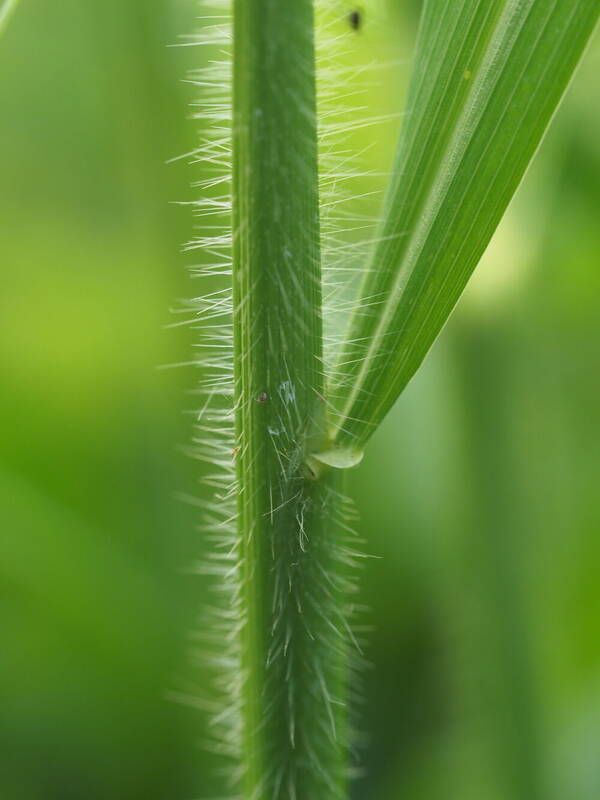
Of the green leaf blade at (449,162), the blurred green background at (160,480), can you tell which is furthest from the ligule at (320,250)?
the blurred green background at (160,480)

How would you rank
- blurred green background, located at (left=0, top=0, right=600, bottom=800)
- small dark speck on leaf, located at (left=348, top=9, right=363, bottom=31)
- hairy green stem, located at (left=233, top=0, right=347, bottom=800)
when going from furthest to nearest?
1. blurred green background, located at (left=0, top=0, right=600, bottom=800)
2. small dark speck on leaf, located at (left=348, top=9, right=363, bottom=31)
3. hairy green stem, located at (left=233, top=0, right=347, bottom=800)

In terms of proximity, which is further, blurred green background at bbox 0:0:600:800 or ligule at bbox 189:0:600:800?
blurred green background at bbox 0:0:600:800

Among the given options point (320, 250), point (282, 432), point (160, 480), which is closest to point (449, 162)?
point (320, 250)

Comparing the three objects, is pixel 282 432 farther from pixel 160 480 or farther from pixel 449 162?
pixel 160 480

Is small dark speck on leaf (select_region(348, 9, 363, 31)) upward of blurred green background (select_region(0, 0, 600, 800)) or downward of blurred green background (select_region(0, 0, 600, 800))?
upward

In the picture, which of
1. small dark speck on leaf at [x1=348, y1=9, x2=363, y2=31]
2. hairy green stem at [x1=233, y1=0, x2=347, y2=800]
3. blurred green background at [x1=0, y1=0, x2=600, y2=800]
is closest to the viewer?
hairy green stem at [x1=233, y1=0, x2=347, y2=800]

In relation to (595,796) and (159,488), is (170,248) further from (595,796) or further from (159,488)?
(595,796)

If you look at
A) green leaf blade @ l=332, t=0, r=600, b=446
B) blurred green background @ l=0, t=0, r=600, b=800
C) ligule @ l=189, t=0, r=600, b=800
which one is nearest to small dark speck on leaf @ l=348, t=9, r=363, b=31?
ligule @ l=189, t=0, r=600, b=800

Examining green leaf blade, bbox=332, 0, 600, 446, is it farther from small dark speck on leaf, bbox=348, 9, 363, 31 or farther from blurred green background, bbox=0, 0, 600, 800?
blurred green background, bbox=0, 0, 600, 800
